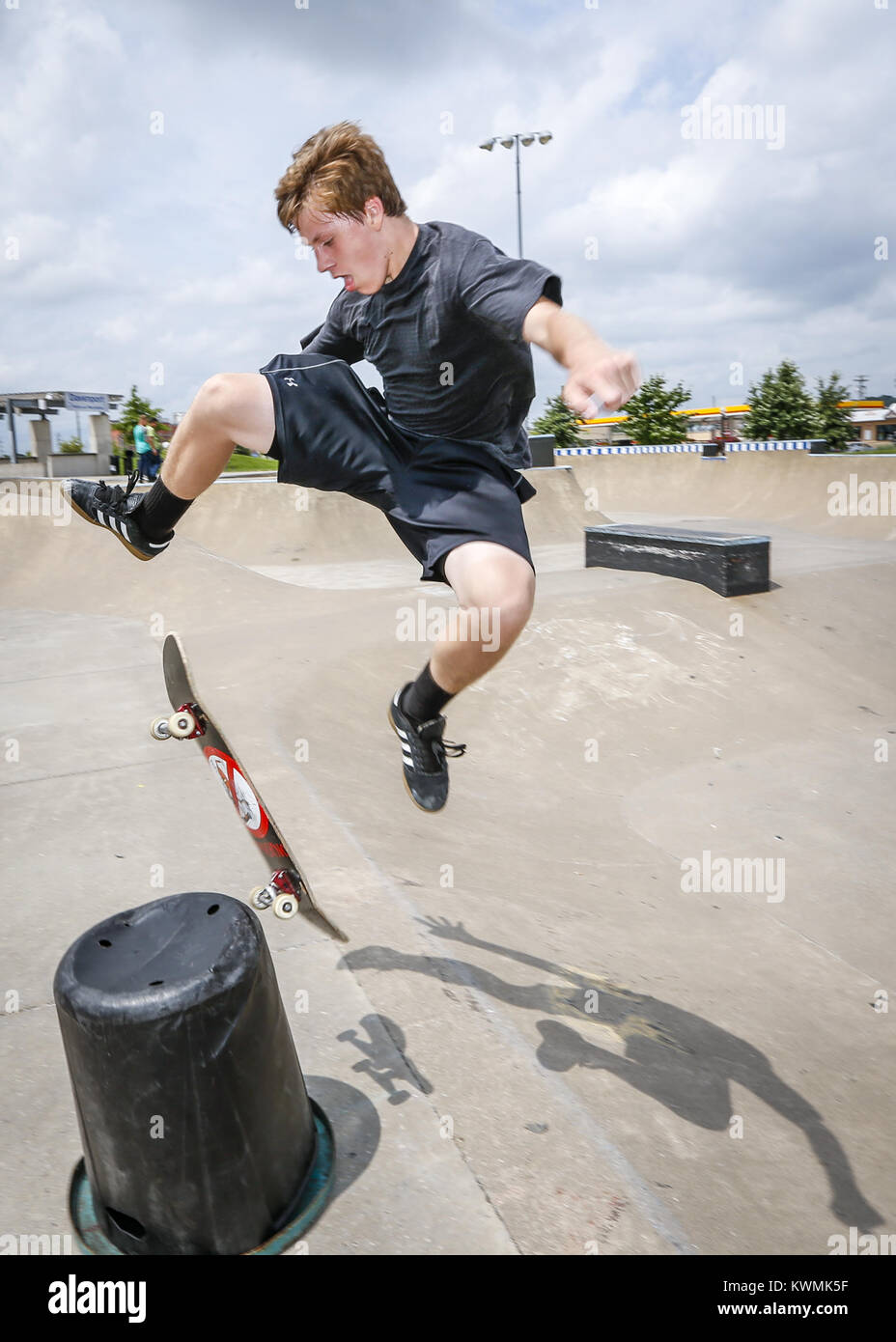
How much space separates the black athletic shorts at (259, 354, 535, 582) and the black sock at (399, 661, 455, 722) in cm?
40

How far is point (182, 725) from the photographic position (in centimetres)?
300

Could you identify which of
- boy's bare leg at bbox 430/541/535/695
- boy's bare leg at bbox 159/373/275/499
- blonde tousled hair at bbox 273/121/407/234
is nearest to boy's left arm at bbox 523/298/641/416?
boy's bare leg at bbox 430/541/535/695

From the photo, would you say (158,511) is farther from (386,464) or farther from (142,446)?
(142,446)

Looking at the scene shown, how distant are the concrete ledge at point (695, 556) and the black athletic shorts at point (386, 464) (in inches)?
321

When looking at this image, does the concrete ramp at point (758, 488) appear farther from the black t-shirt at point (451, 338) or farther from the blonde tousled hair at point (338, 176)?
the blonde tousled hair at point (338, 176)

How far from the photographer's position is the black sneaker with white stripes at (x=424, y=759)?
317 cm

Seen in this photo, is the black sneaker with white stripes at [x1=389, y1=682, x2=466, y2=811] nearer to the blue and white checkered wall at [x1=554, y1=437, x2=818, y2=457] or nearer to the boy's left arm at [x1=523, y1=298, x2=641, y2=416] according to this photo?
the boy's left arm at [x1=523, y1=298, x2=641, y2=416]

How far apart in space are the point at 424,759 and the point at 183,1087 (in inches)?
55.7

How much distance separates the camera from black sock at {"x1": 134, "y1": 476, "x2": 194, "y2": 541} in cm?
300

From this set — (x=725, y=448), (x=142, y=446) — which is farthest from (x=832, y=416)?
(x=142, y=446)

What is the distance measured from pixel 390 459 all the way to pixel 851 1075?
3248mm
